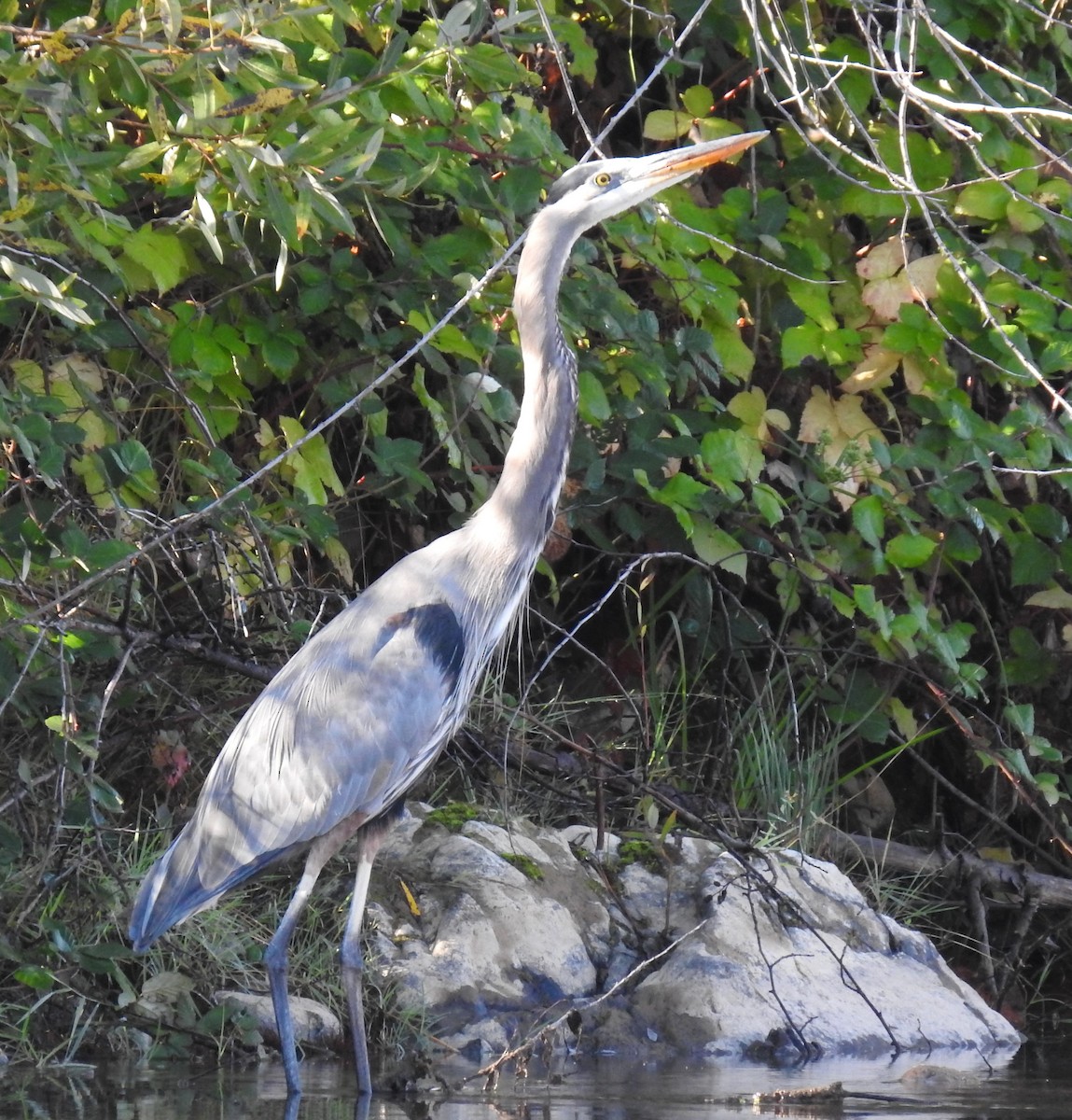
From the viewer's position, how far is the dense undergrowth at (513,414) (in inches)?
148

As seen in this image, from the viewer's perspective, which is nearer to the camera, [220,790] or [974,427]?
[220,790]

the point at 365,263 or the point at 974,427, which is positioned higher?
the point at 365,263

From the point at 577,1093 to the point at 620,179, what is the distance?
223cm

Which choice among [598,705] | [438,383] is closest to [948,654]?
[598,705]

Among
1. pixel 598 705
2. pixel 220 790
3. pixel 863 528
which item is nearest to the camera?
pixel 220 790

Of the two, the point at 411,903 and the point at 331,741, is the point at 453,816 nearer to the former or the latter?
the point at 411,903

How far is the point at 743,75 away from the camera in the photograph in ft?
19.7

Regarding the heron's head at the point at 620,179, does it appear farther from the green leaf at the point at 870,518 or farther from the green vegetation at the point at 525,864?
the green vegetation at the point at 525,864

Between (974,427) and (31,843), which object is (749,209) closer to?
(974,427)

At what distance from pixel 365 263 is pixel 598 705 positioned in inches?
70.1

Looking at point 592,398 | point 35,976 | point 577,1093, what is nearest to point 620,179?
point 592,398

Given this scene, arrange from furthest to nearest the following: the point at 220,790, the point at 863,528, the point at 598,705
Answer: the point at 598,705
the point at 863,528
the point at 220,790

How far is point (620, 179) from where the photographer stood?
423 cm

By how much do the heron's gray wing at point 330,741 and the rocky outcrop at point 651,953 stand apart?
431 millimetres
